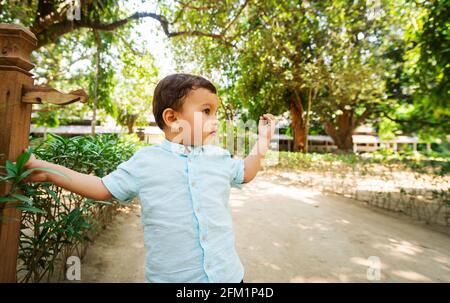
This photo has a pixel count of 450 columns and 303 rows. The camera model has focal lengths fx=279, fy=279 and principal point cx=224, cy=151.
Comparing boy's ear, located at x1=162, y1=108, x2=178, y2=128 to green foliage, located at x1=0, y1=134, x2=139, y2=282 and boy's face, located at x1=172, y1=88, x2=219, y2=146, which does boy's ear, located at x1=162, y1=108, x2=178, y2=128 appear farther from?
green foliage, located at x1=0, y1=134, x2=139, y2=282

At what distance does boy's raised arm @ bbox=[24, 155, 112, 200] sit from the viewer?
115cm

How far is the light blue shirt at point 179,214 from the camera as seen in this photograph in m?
1.20

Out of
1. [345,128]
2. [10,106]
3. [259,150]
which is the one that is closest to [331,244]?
[259,150]

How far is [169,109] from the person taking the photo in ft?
4.45

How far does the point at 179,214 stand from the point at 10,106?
37.8 inches

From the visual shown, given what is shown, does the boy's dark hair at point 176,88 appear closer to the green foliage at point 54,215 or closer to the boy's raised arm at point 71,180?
the boy's raised arm at point 71,180

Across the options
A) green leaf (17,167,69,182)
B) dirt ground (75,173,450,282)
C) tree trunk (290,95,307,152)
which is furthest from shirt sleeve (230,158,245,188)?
tree trunk (290,95,307,152)

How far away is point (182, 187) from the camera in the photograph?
4.08 feet

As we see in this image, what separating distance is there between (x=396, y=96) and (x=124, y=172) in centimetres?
1848

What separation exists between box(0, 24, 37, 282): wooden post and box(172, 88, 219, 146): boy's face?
2.49ft

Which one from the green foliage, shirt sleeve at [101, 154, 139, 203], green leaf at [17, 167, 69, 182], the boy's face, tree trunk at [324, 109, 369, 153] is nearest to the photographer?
green leaf at [17, 167, 69, 182]

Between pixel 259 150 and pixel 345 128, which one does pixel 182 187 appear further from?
pixel 345 128

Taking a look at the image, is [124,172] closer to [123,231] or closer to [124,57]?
[123,231]

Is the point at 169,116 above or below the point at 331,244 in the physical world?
above
